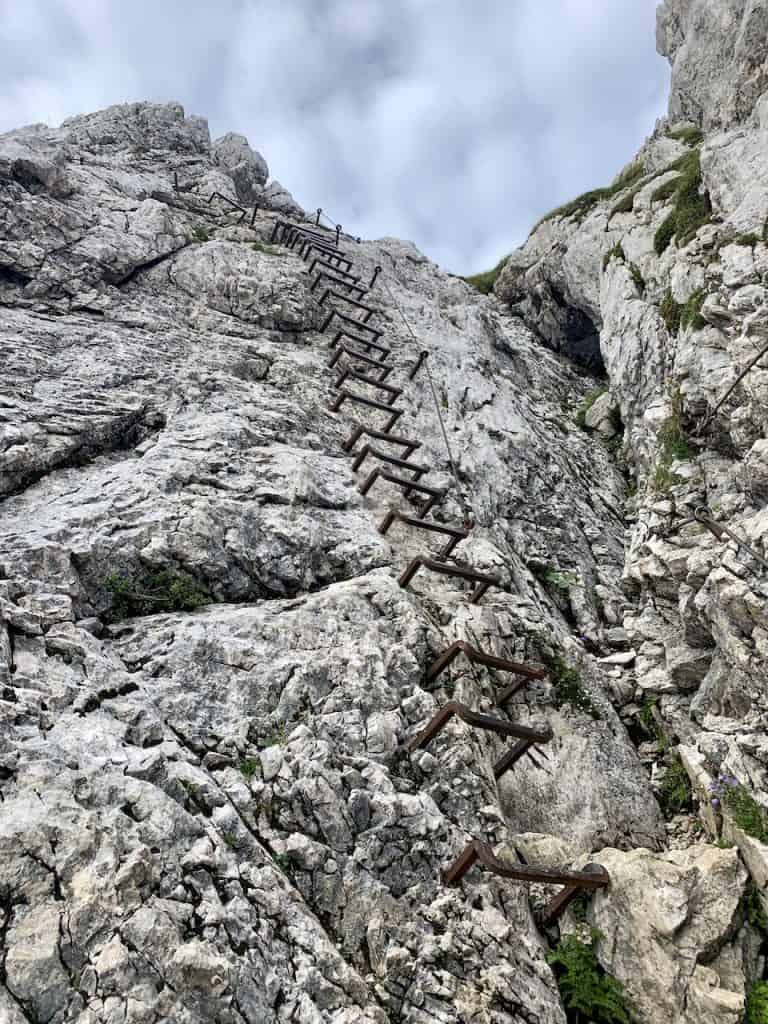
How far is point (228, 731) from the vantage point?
26.5 feet

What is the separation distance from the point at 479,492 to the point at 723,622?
257 inches

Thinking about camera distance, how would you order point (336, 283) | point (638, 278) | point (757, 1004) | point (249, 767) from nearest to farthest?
point (757, 1004) → point (249, 767) → point (638, 278) → point (336, 283)

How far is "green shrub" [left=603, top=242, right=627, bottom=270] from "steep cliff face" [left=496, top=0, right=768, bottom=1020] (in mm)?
69

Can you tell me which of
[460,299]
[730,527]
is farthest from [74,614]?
[460,299]

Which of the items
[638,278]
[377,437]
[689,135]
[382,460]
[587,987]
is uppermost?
[689,135]

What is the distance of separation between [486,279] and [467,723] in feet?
115

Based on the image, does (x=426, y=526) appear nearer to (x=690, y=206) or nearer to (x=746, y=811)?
(x=746, y=811)

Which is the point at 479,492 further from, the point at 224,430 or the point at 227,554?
the point at 227,554

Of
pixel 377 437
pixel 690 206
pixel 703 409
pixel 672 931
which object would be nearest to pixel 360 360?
pixel 377 437

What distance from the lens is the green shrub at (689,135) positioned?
27.7 meters

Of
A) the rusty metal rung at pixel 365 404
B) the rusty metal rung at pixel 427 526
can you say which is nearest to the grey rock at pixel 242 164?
the rusty metal rung at pixel 365 404

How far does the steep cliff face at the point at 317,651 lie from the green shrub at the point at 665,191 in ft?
9.12

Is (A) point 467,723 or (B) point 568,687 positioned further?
(B) point 568,687

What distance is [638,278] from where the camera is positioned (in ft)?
72.8
